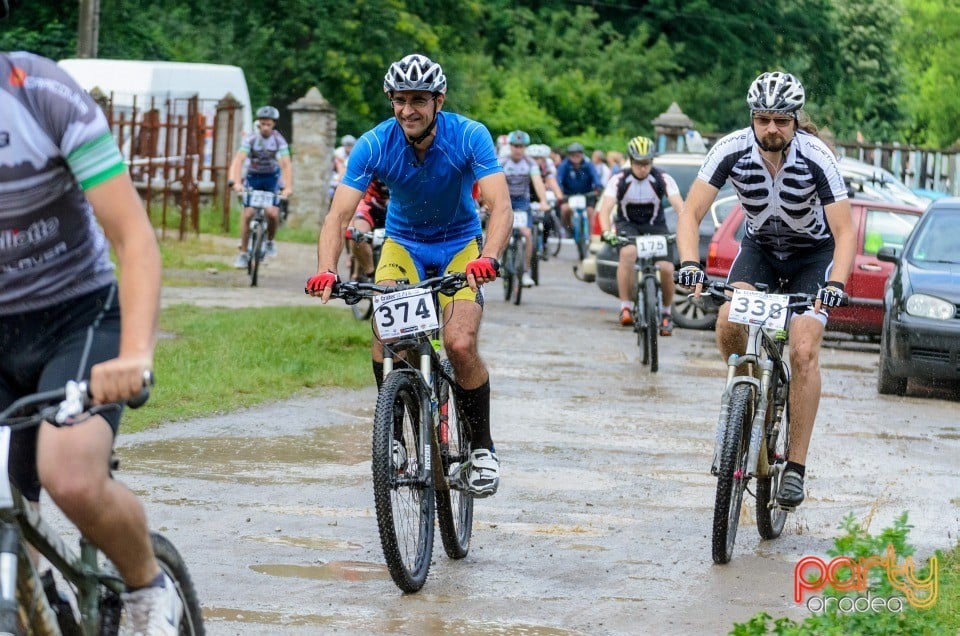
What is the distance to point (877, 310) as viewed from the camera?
56.0ft

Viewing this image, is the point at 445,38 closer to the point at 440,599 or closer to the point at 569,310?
the point at 569,310

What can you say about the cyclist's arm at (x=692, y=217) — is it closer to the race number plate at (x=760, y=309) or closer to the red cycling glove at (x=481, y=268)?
the race number plate at (x=760, y=309)

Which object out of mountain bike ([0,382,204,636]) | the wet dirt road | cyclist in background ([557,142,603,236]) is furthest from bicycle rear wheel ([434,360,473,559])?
cyclist in background ([557,142,603,236])

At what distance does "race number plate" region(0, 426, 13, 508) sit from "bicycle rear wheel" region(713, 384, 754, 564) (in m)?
3.86

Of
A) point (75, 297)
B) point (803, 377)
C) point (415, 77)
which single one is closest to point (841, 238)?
point (803, 377)

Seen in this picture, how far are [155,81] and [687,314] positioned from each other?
53.6ft

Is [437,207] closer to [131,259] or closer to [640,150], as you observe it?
[131,259]

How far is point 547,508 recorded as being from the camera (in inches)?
328

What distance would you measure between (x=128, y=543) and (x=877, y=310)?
1389cm

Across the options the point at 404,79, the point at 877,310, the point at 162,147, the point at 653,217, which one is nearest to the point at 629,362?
the point at 653,217

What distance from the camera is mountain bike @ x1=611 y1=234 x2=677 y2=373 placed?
14.5 metres

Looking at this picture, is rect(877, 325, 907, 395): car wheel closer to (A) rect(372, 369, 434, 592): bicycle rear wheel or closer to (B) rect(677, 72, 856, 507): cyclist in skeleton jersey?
(B) rect(677, 72, 856, 507): cyclist in skeleton jersey

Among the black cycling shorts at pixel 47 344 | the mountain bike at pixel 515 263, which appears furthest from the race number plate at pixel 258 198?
the black cycling shorts at pixel 47 344

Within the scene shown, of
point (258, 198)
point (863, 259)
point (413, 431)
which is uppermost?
point (413, 431)
